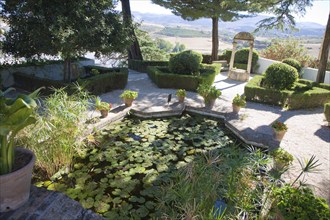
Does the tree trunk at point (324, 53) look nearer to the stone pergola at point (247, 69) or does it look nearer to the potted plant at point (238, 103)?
the stone pergola at point (247, 69)

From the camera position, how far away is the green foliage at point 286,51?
594 inches

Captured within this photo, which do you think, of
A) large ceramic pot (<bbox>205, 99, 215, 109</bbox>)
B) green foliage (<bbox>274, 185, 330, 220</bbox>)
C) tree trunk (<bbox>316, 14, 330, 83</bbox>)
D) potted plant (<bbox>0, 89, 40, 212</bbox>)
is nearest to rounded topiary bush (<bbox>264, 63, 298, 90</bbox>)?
tree trunk (<bbox>316, 14, 330, 83</bbox>)

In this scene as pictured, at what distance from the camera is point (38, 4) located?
21.8 feet

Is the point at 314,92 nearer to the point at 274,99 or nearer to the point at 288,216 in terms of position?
the point at 274,99

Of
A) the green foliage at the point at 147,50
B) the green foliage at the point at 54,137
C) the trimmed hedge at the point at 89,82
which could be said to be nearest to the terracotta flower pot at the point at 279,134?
the green foliage at the point at 54,137

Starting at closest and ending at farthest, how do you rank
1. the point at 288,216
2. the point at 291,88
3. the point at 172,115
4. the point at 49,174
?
1. the point at 288,216
2. the point at 49,174
3. the point at 172,115
4. the point at 291,88

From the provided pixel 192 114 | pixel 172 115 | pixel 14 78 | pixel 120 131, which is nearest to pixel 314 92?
pixel 192 114

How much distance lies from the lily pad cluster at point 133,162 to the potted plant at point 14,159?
1.09 m

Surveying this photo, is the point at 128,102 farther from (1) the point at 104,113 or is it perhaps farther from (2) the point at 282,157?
(2) the point at 282,157

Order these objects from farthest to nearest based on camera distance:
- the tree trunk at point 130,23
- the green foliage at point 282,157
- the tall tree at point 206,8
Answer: the tall tree at point 206,8, the tree trunk at point 130,23, the green foliage at point 282,157

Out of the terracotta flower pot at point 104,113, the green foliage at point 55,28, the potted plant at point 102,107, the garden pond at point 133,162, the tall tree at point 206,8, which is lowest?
the garden pond at point 133,162

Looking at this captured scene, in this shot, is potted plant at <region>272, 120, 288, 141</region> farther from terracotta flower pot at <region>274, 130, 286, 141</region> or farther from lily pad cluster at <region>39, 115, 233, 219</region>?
lily pad cluster at <region>39, 115, 233, 219</region>

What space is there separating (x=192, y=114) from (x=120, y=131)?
2.67m

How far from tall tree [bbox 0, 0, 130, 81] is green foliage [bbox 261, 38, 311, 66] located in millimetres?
12428
